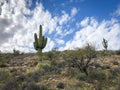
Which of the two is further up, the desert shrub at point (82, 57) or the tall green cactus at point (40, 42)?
the tall green cactus at point (40, 42)

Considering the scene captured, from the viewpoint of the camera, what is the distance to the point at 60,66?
27.0 meters

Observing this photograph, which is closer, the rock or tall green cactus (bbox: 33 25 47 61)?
the rock

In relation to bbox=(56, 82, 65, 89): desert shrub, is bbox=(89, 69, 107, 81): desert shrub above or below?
above

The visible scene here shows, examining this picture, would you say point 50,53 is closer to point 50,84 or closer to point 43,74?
point 43,74

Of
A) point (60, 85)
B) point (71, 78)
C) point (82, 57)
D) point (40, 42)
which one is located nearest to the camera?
point (60, 85)

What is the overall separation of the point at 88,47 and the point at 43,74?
5586 mm

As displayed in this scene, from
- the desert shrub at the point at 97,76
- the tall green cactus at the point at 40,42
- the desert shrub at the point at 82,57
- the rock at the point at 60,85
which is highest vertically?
the tall green cactus at the point at 40,42

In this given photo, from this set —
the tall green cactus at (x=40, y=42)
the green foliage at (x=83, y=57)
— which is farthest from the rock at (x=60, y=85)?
the tall green cactus at (x=40, y=42)

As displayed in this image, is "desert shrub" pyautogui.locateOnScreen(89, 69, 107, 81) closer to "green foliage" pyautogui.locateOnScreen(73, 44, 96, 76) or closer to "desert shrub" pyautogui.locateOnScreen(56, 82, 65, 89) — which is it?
"green foliage" pyautogui.locateOnScreen(73, 44, 96, 76)

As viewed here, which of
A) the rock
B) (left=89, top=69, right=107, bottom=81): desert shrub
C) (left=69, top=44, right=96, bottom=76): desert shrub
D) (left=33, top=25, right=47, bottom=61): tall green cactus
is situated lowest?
the rock

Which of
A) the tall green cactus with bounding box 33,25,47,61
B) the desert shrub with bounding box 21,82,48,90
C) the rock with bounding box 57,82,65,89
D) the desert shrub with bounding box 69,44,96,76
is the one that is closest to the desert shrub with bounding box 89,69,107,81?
the desert shrub with bounding box 69,44,96,76

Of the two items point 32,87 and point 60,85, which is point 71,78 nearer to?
point 60,85

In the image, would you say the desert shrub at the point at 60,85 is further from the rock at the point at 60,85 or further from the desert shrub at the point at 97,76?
the desert shrub at the point at 97,76

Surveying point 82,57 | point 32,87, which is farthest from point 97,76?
point 32,87
